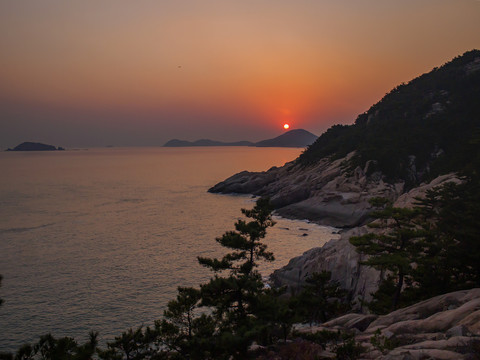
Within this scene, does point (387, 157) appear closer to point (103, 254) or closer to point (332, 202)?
point (332, 202)

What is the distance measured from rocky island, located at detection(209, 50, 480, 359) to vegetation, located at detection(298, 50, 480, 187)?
23cm

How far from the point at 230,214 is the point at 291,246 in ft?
77.9

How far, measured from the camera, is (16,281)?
36312 mm

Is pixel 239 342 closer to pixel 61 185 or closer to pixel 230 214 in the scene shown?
pixel 230 214

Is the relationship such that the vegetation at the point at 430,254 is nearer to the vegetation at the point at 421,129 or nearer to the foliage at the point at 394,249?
the foliage at the point at 394,249

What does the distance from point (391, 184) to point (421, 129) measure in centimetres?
1988

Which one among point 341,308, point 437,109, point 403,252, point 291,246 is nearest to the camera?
point 403,252

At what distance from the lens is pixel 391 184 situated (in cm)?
6762

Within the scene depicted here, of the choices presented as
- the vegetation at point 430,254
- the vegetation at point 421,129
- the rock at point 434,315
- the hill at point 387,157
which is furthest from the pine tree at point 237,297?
the vegetation at point 421,129

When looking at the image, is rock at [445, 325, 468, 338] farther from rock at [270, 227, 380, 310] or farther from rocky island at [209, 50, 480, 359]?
rock at [270, 227, 380, 310]

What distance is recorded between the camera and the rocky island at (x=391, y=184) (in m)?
15.4

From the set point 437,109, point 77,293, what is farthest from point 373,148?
point 77,293

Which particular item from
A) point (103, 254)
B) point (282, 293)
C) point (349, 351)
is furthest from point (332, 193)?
point (349, 351)

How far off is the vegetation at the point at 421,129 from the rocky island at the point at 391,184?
230 mm
